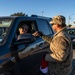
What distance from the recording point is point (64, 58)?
3.86m

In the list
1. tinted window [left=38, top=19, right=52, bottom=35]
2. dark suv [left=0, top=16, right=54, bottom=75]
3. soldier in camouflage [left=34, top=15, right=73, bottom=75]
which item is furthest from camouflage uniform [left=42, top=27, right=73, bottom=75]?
tinted window [left=38, top=19, right=52, bottom=35]

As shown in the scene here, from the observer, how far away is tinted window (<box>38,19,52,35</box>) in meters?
6.62

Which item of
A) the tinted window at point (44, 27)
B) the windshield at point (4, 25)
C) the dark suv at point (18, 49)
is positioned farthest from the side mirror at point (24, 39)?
the tinted window at point (44, 27)

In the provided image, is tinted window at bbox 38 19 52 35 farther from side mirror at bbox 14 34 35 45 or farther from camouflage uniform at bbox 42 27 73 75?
camouflage uniform at bbox 42 27 73 75

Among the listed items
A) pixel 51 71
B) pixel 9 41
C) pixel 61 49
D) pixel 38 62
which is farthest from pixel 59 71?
pixel 38 62

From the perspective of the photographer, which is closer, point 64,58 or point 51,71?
point 64,58

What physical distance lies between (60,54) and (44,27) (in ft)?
10.6

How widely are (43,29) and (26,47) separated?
1.74 m

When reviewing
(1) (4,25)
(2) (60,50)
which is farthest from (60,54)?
(1) (4,25)

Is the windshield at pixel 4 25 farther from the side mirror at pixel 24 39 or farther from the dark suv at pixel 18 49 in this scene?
the side mirror at pixel 24 39

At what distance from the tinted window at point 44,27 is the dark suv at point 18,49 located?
0.82ft

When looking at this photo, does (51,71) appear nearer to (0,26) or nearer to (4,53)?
(4,53)

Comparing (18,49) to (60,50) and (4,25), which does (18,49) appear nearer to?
(4,25)

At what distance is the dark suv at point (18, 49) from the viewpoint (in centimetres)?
441
